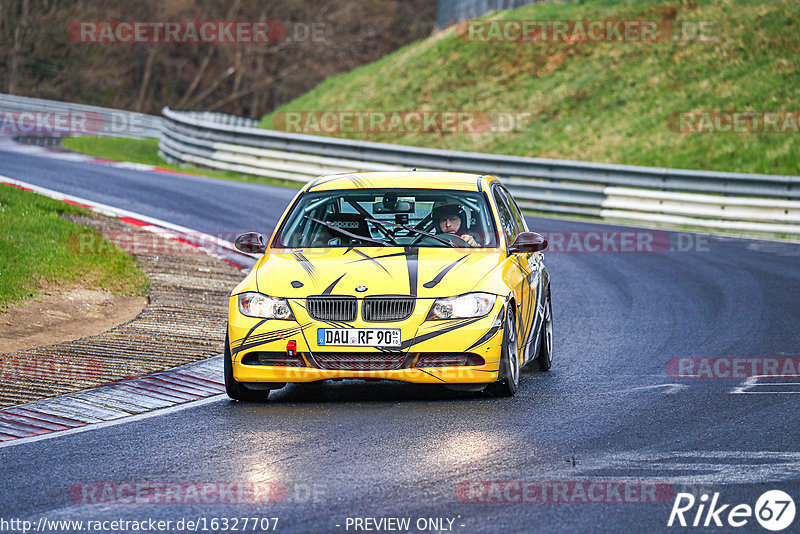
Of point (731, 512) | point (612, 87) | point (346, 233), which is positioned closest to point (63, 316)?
point (346, 233)

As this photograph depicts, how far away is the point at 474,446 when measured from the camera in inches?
278

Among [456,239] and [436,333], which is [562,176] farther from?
[436,333]

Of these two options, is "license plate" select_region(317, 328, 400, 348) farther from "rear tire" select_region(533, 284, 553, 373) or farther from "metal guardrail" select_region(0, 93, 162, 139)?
"metal guardrail" select_region(0, 93, 162, 139)

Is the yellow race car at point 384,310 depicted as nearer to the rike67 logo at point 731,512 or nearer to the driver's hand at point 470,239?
the driver's hand at point 470,239

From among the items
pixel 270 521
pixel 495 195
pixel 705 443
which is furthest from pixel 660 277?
pixel 270 521

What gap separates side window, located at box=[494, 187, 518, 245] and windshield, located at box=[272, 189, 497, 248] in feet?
0.66

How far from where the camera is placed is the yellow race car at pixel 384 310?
821 centimetres

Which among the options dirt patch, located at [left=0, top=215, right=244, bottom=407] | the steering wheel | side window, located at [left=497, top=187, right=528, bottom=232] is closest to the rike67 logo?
the steering wheel

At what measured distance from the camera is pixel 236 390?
856cm

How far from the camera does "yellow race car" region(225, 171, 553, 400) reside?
821 cm

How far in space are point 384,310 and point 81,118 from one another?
101 ft

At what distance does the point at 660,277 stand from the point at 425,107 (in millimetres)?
22424

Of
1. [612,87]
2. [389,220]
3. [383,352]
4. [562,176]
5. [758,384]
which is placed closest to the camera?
[383,352]

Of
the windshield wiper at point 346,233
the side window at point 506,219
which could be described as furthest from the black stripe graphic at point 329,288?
the side window at point 506,219
